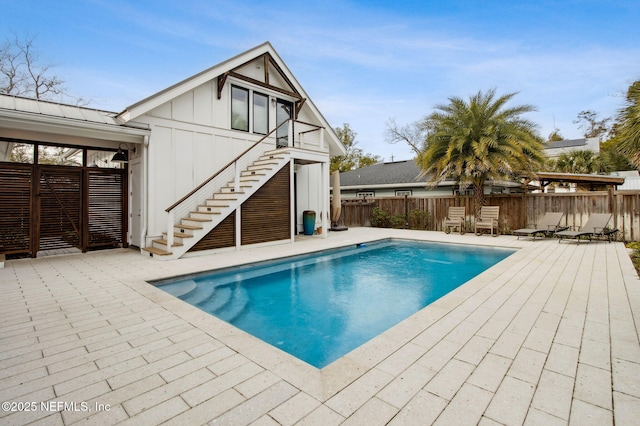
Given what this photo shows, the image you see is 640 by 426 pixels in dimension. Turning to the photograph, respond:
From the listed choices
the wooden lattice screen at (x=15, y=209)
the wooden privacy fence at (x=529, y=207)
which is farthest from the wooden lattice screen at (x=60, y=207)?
the wooden privacy fence at (x=529, y=207)

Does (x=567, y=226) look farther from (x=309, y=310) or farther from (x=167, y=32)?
(x=167, y=32)

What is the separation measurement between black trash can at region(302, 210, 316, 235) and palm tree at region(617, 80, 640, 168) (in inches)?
354

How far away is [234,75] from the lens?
10.2 m

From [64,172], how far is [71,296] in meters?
5.19

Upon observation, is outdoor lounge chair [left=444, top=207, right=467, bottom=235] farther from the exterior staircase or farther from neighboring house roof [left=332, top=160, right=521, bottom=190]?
the exterior staircase

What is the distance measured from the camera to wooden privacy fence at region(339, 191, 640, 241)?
10000mm

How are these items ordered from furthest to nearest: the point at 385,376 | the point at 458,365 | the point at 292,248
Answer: the point at 292,248 < the point at 458,365 < the point at 385,376

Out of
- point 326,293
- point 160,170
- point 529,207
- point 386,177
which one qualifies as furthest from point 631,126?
point 386,177

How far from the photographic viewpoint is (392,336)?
122 inches

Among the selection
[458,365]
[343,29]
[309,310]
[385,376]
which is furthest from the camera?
[343,29]

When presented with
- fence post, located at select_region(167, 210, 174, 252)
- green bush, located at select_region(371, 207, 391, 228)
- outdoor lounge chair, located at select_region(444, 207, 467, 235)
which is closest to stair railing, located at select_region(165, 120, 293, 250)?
fence post, located at select_region(167, 210, 174, 252)

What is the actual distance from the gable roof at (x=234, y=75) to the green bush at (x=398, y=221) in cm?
408

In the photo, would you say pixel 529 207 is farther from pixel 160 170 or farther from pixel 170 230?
pixel 160 170

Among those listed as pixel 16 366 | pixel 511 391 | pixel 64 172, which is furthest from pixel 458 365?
pixel 64 172
